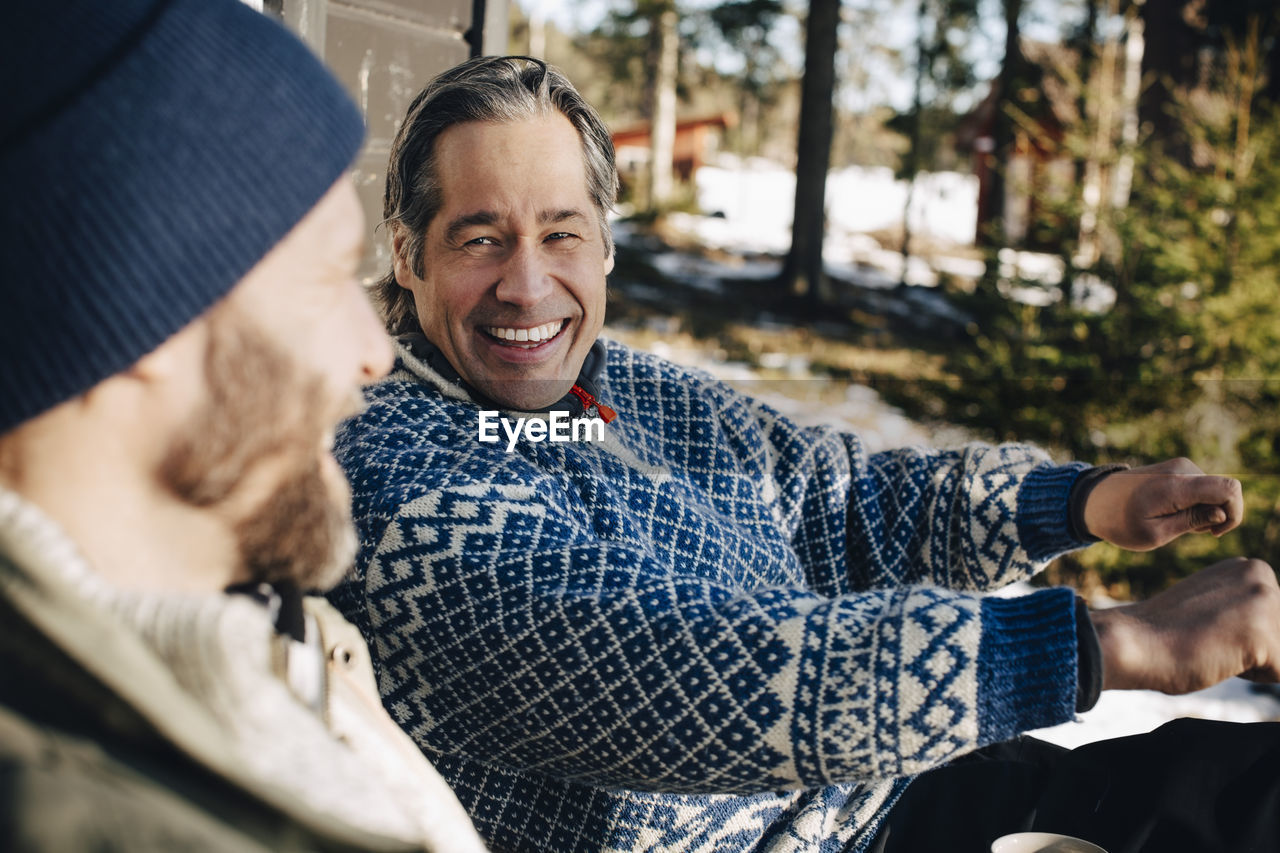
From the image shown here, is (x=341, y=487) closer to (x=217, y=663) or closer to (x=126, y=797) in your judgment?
(x=217, y=663)

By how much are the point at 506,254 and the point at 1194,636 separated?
120 centimetres

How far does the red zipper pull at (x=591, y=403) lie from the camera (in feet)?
6.35

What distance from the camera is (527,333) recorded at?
183 cm

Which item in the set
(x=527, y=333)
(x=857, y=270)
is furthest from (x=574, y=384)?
(x=857, y=270)

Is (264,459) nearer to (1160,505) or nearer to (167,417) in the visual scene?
(167,417)

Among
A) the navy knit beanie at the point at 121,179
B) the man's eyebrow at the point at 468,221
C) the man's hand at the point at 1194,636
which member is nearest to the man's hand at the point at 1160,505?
the man's hand at the point at 1194,636

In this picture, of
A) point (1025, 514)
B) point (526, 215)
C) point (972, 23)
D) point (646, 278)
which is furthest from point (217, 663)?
point (972, 23)

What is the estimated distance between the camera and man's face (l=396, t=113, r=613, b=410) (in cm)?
176

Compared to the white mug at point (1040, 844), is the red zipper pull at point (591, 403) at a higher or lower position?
higher

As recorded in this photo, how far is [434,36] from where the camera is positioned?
10.5 ft

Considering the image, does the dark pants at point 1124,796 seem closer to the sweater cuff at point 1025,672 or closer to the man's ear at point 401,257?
the sweater cuff at point 1025,672

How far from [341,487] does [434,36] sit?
2512 millimetres

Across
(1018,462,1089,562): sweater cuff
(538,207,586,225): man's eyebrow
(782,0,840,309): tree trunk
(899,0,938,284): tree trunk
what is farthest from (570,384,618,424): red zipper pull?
(899,0,938,284): tree trunk
